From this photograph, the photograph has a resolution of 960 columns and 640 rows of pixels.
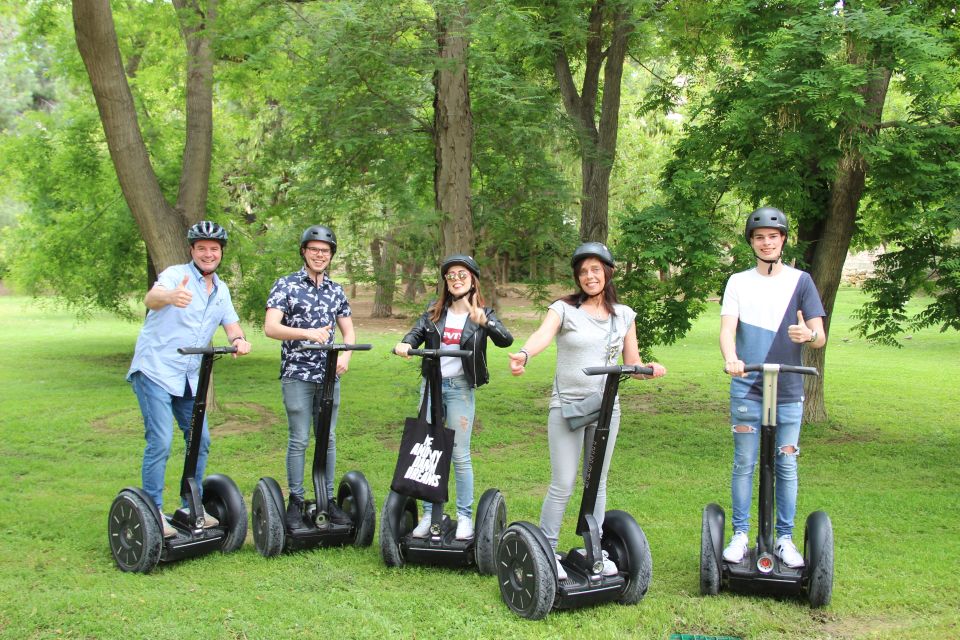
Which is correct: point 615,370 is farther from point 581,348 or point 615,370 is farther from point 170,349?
point 170,349

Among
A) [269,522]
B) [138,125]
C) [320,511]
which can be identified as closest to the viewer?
[269,522]

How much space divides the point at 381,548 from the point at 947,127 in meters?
6.14

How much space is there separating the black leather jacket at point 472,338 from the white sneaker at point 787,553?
Result: 1706mm

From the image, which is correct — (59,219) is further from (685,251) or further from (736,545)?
(736,545)

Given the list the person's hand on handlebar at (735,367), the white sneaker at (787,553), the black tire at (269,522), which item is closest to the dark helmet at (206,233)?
the black tire at (269,522)

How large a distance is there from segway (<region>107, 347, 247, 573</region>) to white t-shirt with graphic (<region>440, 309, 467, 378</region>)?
45.8 inches

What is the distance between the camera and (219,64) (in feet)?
36.2

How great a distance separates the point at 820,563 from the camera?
13.7 ft

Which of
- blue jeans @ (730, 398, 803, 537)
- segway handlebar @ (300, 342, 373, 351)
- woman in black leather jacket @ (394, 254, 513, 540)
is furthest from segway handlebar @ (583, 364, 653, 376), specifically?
segway handlebar @ (300, 342, 373, 351)

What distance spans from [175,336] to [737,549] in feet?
10.7

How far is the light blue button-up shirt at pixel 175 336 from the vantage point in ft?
16.0

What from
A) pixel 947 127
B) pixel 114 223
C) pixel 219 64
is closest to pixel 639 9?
pixel 947 127

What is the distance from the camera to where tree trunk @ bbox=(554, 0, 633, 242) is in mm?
11242

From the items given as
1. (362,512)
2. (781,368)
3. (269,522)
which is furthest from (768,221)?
(269,522)
